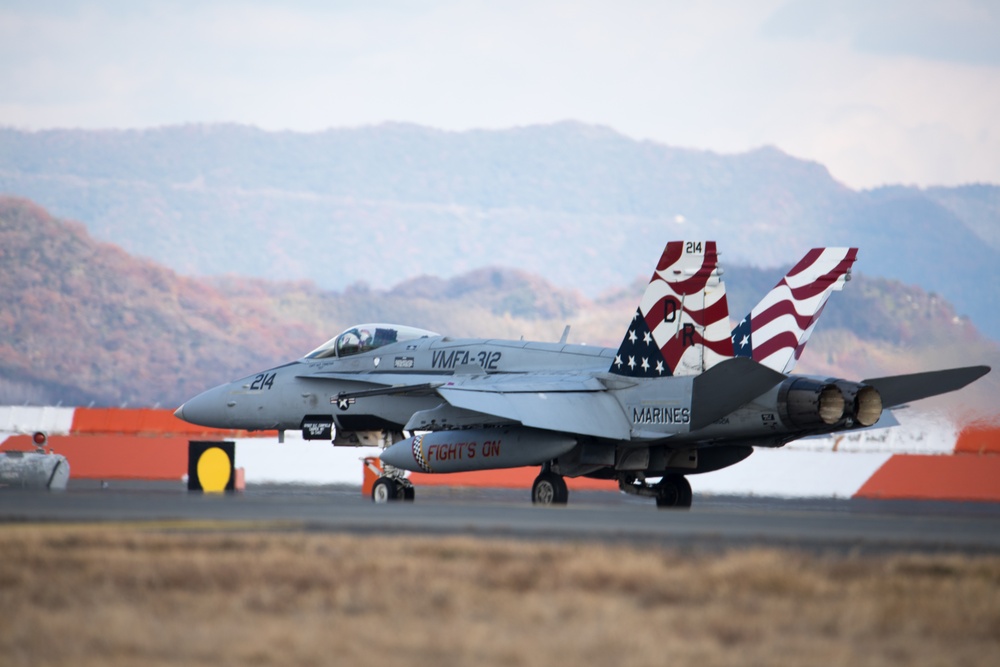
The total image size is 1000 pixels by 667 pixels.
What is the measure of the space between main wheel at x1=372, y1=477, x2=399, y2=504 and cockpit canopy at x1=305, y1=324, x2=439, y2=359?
104 inches

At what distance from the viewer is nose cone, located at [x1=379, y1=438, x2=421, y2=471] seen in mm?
19203

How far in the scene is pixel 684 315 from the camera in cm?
1791

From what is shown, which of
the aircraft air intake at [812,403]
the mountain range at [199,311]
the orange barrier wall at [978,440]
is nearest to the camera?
the aircraft air intake at [812,403]

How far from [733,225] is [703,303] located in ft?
350

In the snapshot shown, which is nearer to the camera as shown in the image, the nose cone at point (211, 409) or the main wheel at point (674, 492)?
the main wheel at point (674, 492)

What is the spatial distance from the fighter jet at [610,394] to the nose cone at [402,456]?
0.02 m

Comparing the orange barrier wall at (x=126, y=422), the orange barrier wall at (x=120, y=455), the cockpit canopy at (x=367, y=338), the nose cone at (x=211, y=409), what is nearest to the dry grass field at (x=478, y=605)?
the cockpit canopy at (x=367, y=338)

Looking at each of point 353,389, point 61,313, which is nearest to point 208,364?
point 61,313

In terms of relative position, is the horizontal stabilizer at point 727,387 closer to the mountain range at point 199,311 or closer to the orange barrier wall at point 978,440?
the orange barrier wall at point 978,440

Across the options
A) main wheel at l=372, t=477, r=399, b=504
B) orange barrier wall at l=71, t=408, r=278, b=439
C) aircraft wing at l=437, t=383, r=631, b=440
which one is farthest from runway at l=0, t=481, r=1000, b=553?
orange barrier wall at l=71, t=408, r=278, b=439

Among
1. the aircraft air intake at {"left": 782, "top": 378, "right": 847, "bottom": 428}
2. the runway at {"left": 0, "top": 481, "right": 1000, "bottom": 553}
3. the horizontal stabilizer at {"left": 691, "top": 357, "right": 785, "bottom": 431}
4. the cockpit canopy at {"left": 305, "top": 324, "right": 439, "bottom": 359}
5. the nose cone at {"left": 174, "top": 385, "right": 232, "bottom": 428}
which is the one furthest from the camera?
the nose cone at {"left": 174, "top": 385, "right": 232, "bottom": 428}

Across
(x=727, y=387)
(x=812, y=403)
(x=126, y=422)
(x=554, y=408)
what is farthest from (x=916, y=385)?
(x=126, y=422)

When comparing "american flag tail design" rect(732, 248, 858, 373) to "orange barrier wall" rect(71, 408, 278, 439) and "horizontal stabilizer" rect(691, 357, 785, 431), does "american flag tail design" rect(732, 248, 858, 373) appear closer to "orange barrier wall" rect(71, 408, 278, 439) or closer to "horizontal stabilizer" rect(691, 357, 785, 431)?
"horizontal stabilizer" rect(691, 357, 785, 431)

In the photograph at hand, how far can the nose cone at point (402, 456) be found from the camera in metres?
19.2
